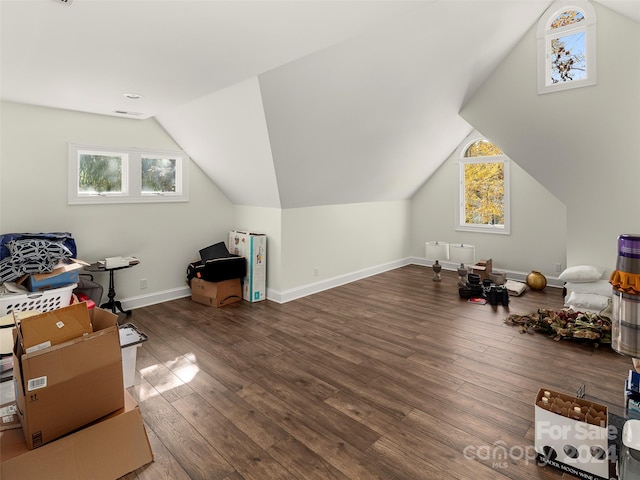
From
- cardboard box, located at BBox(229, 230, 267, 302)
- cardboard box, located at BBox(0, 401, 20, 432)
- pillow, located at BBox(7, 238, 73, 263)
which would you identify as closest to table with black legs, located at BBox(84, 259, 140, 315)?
pillow, located at BBox(7, 238, 73, 263)

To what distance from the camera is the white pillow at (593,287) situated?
155 inches

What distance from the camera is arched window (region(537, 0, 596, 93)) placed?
3.64 m

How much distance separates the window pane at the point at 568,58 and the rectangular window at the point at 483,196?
1.99 metres

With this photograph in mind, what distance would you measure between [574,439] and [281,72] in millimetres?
3025

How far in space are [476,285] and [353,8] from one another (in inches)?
154

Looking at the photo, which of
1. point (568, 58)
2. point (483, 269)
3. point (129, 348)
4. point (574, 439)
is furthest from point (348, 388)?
point (568, 58)

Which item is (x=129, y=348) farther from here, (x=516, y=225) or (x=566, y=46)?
(x=516, y=225)

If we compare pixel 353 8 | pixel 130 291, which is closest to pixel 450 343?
pixel 353 8

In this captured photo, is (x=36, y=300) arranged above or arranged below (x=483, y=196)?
below

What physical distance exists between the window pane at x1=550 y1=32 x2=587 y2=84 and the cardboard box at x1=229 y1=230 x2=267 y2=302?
3847 mm

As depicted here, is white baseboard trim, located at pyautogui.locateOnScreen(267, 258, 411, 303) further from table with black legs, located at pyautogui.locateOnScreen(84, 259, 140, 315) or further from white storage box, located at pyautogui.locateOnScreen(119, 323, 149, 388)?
white storage box, located at pyautogui.locateOnScreen(119, 323, 149, 388)

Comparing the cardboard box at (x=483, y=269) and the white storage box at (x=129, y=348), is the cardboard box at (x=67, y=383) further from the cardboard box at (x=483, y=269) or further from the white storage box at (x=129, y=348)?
the cardboard box at (x=483, y=269)

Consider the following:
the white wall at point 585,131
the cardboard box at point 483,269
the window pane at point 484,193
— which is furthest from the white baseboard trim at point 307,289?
the white wall at point 585,131

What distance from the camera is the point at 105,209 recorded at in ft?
13.6
